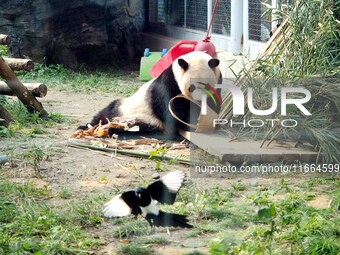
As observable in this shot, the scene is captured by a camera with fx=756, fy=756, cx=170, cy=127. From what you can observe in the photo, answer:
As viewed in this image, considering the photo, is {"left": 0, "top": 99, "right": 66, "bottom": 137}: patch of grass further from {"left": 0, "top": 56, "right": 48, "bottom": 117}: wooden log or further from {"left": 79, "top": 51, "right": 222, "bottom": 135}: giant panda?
{"left": 79, "top": 51, "right": 222, "bottom": 135}: giant panda

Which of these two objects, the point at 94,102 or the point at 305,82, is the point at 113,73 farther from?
the point at 305,82

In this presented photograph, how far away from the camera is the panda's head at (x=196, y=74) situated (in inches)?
264

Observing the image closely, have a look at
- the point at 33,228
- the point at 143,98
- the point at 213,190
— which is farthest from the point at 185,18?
the point at 33,228

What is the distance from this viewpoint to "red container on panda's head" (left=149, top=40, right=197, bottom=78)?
299 inches

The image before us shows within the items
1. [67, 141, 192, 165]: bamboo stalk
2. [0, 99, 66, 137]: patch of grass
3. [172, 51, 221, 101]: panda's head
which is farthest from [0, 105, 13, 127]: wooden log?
[172, 51, 221, 101]: panda's head

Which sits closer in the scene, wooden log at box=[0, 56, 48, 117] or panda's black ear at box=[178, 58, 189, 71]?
panda's black ear at box=[178, 58, 189, 71]

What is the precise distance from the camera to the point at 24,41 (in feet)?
40.2

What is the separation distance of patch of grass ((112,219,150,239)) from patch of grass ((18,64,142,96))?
18.2 feet

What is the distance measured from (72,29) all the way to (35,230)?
8.78 meters

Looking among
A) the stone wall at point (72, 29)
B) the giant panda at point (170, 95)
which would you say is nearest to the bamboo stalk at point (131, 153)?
the giant panda at point (170, 95)

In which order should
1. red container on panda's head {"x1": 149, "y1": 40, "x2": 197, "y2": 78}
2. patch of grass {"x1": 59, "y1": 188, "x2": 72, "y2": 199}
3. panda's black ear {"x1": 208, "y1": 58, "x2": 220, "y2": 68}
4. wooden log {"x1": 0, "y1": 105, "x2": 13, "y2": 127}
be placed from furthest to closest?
1. red container on panda's head {"x1": 149, "y1": 40, "x2": 197, "y2": 78}
2. wooden log {"x1": 0, "y1": 105, "x2": 13, "y2": 127}
3. panda's black ear {"x1": 208, "y1": 58, "x2": 220, "y2": 68}
4. patch of grass {"x1": 59, "y1": 188, "x2": 72, "y2": 199}

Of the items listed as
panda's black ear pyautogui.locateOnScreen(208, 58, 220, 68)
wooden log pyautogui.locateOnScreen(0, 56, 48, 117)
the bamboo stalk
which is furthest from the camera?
wooden log pyautogui.locateOnScreen(0, 56, 48, 117)

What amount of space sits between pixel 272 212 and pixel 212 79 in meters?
3.34

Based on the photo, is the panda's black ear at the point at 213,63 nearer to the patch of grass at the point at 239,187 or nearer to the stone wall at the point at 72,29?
the patch of grass at the point at 239,187
